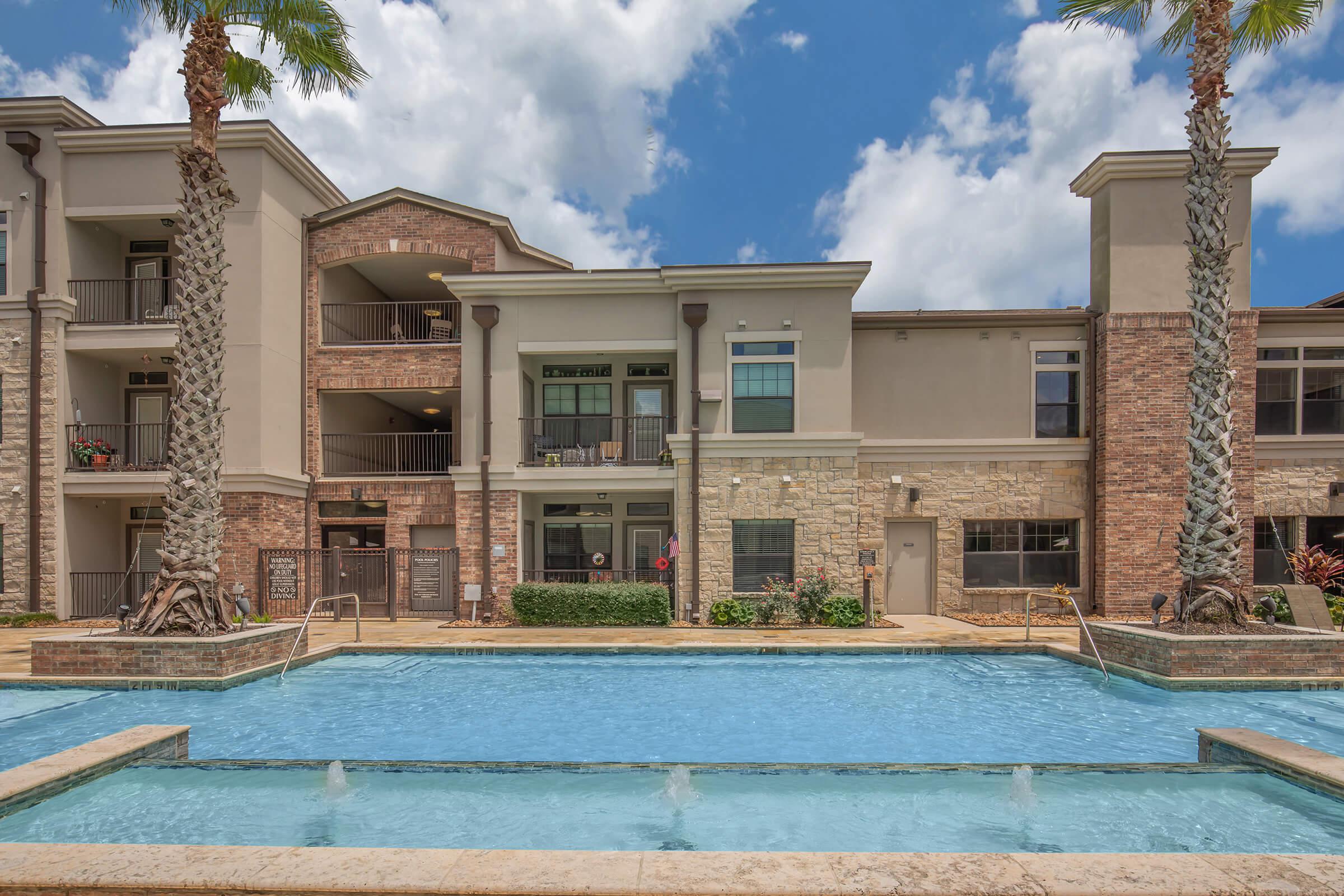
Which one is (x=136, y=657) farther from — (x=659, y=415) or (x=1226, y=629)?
(x=1226, y=629)

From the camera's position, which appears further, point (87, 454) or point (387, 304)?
point (387, 304)

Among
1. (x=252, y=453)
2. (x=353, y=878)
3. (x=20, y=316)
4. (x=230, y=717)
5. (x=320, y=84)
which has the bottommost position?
(x=230, y=717)

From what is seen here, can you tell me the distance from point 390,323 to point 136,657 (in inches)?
478

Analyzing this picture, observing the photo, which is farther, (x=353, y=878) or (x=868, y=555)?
(x=868, y=555)

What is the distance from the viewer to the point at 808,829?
5.20m

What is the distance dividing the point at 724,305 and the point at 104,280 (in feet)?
44.6

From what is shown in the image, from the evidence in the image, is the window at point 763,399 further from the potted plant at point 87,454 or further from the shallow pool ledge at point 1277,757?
the potted plant at point 87,454

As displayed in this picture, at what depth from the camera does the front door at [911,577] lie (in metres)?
16.7

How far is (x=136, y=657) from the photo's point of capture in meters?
10.0

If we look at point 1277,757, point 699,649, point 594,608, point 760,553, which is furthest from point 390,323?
point 1277,757

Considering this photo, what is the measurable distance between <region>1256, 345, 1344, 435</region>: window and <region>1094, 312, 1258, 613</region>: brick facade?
932 millimetres

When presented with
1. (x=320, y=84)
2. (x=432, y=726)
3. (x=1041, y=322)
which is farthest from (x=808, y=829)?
(x=1041, y=322)

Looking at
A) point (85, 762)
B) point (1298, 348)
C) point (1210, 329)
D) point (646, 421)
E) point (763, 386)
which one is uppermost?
point (1298, 348)

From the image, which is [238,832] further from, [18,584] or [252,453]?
[18,584]
